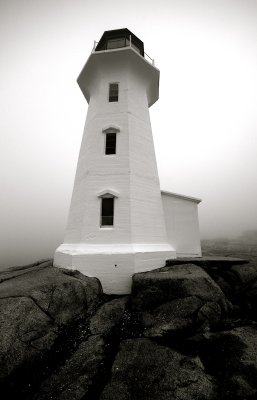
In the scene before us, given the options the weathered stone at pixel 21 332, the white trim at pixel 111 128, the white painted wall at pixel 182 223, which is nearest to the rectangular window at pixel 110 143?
the white trim at pixel 111 128

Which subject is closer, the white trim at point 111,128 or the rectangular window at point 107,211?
the rectangular window at point 107,211

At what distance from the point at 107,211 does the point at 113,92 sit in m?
7.72

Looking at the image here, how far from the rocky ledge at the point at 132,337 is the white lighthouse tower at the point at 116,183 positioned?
1085mm

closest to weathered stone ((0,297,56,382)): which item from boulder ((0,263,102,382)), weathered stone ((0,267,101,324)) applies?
boulder ((0,263,102,382))

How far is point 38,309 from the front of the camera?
7402mm

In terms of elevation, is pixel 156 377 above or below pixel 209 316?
below

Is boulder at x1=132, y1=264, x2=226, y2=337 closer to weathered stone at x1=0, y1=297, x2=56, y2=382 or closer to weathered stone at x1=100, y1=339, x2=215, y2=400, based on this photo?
weathered stone at x1=100, y1=339, x2=215, y2=400

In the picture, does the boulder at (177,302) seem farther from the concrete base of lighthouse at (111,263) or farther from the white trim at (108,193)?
the white trim at (108,193)

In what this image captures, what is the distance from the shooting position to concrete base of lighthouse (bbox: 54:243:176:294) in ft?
34.3

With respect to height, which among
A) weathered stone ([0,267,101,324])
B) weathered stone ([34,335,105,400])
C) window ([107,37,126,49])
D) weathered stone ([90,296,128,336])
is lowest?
weathered stone ([34,335,105,400])

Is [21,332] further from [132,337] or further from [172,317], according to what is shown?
[172,317]

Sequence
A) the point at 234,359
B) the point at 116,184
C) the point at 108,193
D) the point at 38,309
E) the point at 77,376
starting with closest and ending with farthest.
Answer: the point at 77,376, the point at 234,359, the point at 38,309, the point at 108,193, the point at 116,184

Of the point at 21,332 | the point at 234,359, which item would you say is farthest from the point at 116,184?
the point at 234,359

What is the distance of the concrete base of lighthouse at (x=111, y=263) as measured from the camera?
10.5 metres
